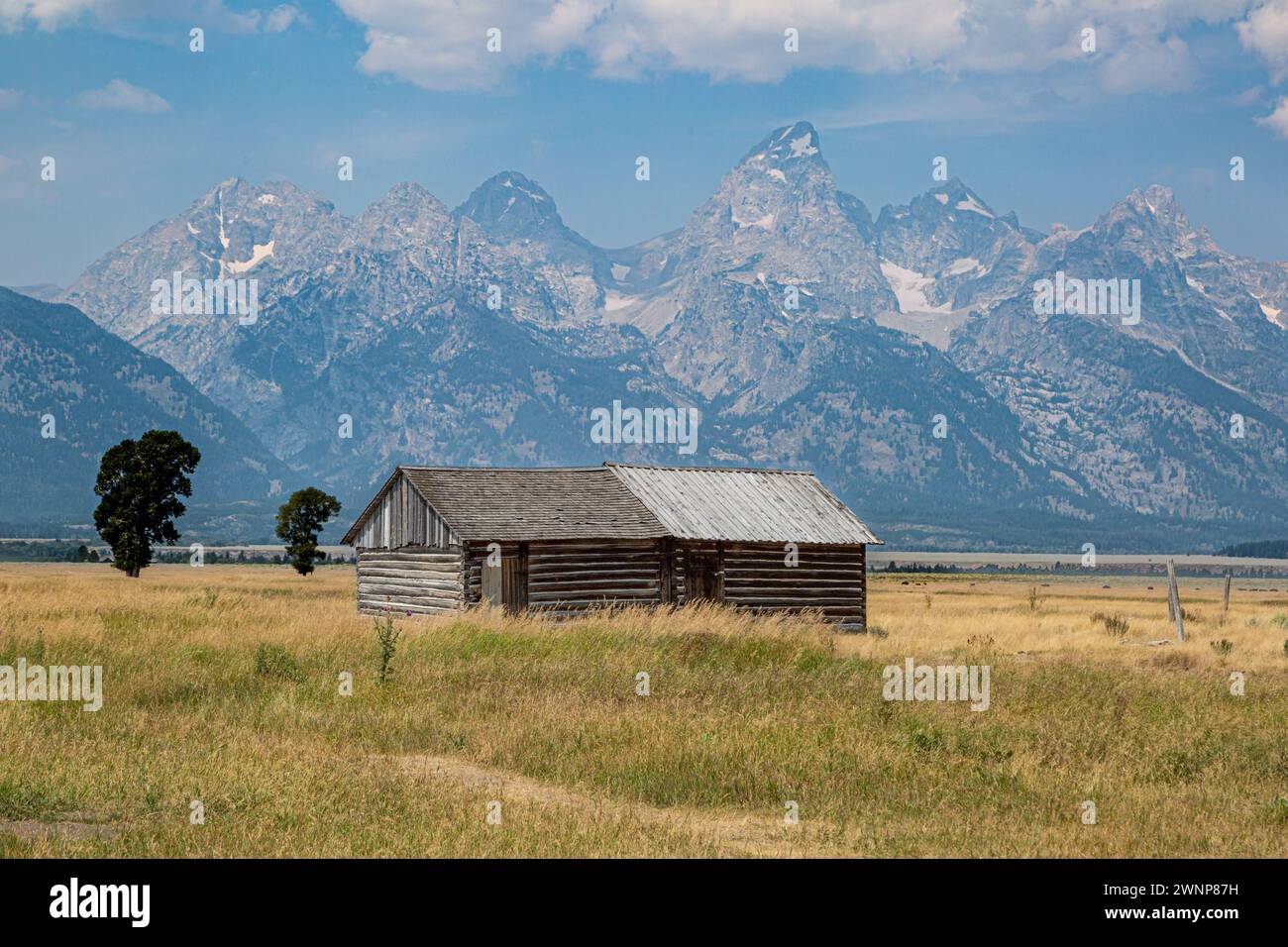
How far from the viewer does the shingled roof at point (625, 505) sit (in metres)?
37.9

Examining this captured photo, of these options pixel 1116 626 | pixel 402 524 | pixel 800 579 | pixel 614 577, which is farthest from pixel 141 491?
pixel 1116 626

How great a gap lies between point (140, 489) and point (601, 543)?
4350 cm

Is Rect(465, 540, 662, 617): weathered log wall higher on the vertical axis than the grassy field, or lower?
higher

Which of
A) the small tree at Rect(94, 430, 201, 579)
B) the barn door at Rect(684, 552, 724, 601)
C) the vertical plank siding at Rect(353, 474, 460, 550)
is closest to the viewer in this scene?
the vertical plank siding at Rect(353, 474, 460, 550)

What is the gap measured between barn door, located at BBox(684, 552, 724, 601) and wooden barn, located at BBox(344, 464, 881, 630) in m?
0.03

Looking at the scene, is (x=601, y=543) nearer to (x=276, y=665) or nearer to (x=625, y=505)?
(x=625, y=505)

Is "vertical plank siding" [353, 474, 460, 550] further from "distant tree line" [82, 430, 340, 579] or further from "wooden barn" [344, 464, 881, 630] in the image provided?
"distant tree line" [82, 430, 340, 579]

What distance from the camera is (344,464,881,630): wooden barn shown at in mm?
37469

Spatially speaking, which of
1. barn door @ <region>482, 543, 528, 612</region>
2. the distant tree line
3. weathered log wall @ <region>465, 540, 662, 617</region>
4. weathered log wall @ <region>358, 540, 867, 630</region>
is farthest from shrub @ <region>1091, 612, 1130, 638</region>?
the distant tree line

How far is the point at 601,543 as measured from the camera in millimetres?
38438

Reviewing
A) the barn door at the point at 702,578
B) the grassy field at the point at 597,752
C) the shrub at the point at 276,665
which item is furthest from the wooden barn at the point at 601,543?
the shrub at the point at 276,665

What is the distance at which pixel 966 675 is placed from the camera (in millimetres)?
20875

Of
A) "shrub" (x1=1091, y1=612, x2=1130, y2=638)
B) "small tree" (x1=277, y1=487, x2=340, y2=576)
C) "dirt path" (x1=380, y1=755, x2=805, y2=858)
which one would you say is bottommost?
"shrub" (x1=1091, y1=612, x2=1130, y2=638)
